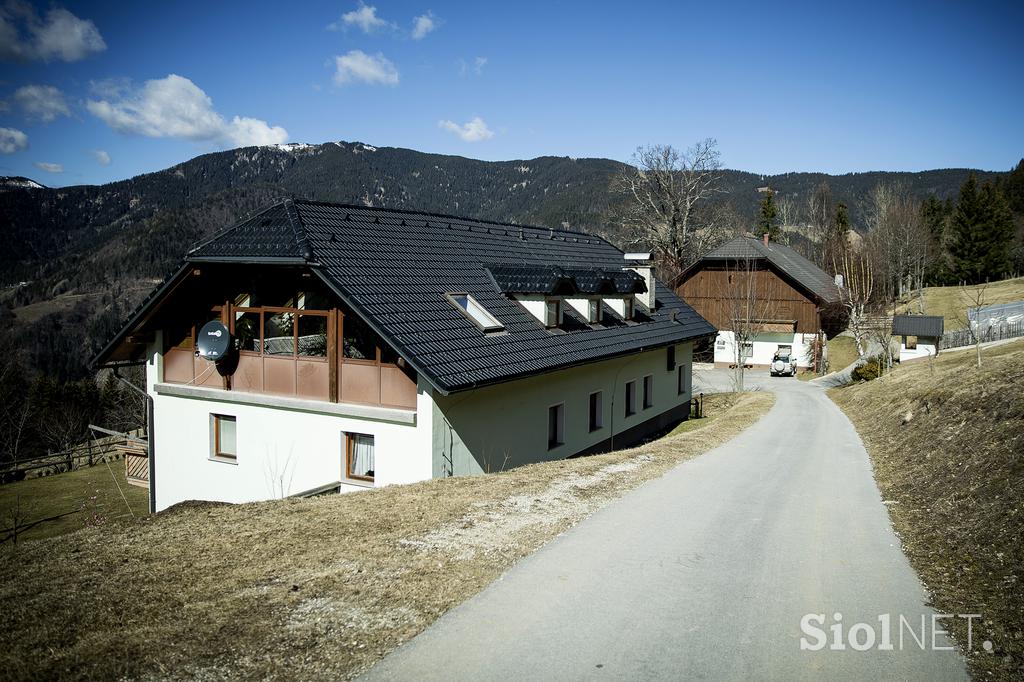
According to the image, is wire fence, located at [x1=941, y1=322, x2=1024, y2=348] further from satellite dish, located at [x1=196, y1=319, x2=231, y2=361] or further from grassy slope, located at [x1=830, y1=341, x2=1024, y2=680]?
satellite dish, located at [x1=196, y1=319, x2=231, y2=361]

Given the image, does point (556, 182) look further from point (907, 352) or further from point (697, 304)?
point (907, 352)

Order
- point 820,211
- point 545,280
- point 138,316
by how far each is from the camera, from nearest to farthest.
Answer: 1. point 138,316
2. point 545,280
3. point 820,211

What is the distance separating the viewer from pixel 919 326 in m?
36.5

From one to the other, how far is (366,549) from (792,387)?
3449 centimetres

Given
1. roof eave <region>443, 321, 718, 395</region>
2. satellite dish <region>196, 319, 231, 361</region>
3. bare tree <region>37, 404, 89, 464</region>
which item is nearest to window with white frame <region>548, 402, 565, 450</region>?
roof eave <region>443, 321, 718, 395</region>

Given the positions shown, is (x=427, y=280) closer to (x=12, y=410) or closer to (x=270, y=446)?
(x=270, y=446)

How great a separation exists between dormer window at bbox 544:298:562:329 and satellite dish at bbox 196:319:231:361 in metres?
7.79

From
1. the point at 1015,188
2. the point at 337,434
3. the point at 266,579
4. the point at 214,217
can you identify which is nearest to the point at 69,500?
the point at 337,434

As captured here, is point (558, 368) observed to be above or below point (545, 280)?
below

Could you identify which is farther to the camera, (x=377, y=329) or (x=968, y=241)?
(x=968, y=241)

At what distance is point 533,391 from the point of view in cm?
1625

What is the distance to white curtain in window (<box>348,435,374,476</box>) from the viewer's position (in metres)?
14.4

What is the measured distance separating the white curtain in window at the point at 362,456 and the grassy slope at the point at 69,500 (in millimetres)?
8055

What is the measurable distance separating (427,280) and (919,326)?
3157 centimetres
